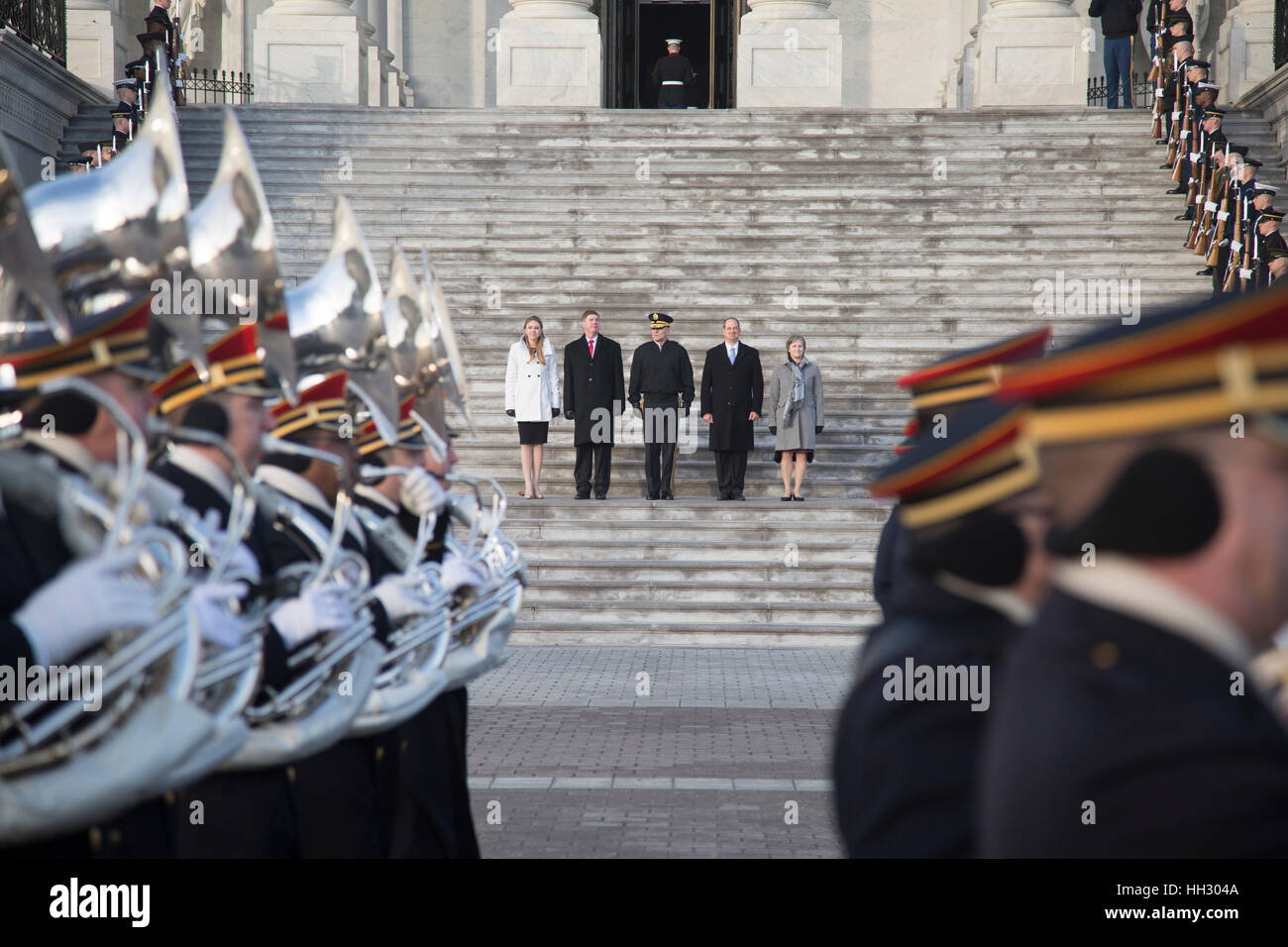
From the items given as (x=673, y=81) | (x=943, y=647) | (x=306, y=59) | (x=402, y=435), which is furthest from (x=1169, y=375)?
(x=673, y=81)

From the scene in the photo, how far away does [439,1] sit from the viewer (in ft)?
91.7

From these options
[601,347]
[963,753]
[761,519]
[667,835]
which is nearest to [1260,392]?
[963,753]

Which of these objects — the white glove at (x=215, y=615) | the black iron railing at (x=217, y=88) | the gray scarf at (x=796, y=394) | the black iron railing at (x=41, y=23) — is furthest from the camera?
the black iron railing at (x=217, y=88)

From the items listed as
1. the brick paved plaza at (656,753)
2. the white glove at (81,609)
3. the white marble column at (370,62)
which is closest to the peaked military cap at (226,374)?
the white glove at (81,609)

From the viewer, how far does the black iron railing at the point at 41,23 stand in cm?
1977

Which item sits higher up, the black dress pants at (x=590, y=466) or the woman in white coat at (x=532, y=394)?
the woman in white coat at (x=532, y=394)

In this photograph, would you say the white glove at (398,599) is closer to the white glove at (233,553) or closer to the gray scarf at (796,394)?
the white glove at (233,553)

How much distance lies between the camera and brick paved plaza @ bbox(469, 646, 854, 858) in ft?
21.6

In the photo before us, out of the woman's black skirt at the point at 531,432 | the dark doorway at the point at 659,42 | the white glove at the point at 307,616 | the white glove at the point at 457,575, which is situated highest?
the dark doorway at the point at 659,42

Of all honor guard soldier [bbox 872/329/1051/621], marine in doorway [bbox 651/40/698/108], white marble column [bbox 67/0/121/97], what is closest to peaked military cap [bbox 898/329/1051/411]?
honor guard soldier [bbox 872/329/1051/621]

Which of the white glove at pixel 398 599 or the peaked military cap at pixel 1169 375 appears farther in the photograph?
the white glove at pixel 398 599

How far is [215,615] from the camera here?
9.91 ft

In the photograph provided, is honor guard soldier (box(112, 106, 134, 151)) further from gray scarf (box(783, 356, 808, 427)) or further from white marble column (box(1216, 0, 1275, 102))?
white marble column (box(1216, 0, 1275, 102))

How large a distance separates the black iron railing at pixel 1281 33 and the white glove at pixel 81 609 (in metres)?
21.5
